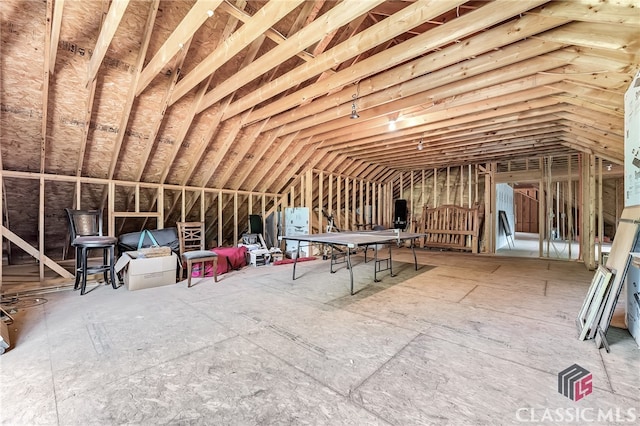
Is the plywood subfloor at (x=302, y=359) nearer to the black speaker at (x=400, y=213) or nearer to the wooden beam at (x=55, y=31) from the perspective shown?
the wooden beam at (x=55, y=31)

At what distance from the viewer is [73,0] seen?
114 inches

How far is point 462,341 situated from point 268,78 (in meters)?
4.33

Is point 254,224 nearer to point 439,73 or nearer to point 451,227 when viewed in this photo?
point 439,73

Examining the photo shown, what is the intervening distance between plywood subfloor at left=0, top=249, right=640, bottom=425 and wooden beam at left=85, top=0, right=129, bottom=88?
2809 millimetres

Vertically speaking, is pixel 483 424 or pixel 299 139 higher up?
pixel 299 139

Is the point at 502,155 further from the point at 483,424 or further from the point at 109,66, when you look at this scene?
the point at 109,66

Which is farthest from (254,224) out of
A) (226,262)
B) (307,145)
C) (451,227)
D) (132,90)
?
(451,227)

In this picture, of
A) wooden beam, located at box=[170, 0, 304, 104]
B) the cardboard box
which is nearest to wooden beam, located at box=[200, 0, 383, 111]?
wooden beam, located at box=[170, 0, 304, 104]

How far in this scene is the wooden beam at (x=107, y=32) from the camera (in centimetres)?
243

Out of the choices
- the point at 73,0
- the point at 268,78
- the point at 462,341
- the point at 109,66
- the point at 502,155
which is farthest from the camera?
the point at 502,155

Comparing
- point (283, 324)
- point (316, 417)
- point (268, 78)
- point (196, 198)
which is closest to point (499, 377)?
point (316, 417)

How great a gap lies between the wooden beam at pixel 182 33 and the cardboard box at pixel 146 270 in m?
2.42

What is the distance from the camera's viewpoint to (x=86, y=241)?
3.80 m

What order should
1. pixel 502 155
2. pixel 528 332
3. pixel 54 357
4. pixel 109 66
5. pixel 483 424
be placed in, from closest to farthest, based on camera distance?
1. pixel 483 424
2. pixel 54 357
3. pixel 528 332
4. pixel 109 66
5. pixel 502 155
